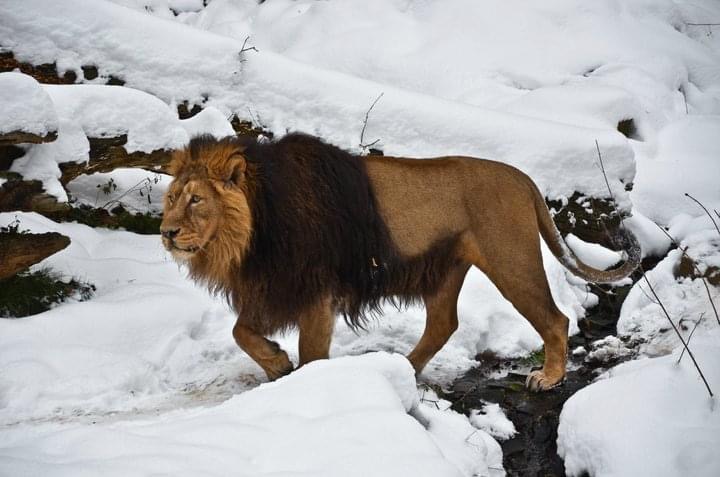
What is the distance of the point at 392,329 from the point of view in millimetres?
5695

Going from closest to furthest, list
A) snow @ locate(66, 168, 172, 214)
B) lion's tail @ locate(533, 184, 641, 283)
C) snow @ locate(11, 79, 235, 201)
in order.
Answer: lion's tail @ locate(533, 184, 641, 283)
snow @ locate(11, 79, 235, 201)
snow @ locate(66, 168, 172, 214)

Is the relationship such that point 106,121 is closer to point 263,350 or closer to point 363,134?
point 263,350

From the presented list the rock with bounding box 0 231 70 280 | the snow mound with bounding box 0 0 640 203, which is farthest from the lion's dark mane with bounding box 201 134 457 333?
the snow mound with bounding box 0 0 640 203

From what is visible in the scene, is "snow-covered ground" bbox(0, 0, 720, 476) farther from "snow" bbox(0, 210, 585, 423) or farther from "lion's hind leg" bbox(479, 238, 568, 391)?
"lion's hind leg" bbox(479, 238, 568, 391)

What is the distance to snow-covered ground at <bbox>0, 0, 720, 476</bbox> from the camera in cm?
283

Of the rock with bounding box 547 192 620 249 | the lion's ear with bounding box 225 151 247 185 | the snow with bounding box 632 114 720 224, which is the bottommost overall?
the snow with bounding box 632 114 720 224

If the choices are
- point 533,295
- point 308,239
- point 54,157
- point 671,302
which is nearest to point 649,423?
point 533,295

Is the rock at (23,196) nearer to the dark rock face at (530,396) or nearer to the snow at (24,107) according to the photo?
the snow at (24,107)

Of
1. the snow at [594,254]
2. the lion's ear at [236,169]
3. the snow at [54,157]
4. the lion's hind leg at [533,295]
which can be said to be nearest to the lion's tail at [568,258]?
the lion's hind leg at [533,295]

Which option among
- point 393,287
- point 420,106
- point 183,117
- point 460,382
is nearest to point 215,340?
point 393,287

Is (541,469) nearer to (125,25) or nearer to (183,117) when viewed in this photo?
(183,117)

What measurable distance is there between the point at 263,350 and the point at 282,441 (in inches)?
70.7

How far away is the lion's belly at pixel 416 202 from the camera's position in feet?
15.2

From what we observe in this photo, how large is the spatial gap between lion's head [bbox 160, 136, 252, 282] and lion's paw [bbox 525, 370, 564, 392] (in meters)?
2.06
